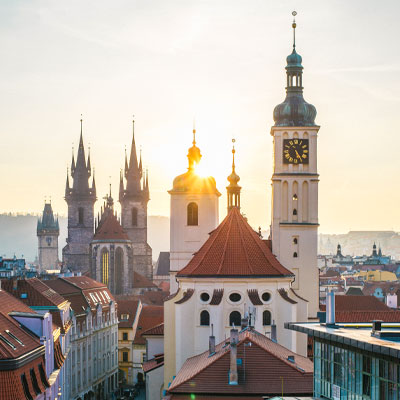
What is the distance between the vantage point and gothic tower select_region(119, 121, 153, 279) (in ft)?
485

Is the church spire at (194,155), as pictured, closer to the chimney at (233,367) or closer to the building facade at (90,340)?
the building facade at (90,340)

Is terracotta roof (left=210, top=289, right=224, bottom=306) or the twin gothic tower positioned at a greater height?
the twin gothic tower

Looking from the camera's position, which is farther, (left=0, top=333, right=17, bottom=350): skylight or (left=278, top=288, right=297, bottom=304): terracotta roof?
(left=278, top=288, right=297, bottom=304): terracotta roof

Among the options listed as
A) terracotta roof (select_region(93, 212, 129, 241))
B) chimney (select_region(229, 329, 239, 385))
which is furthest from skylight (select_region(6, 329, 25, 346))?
terracotta roof (select_region(93, 212, 129, 241))

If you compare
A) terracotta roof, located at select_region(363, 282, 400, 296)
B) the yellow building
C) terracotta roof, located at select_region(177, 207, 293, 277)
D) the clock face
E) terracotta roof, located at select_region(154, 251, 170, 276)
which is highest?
the clock face

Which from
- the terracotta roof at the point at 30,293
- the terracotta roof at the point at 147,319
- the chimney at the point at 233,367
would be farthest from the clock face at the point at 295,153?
the terracotta roof at the point at 147,319

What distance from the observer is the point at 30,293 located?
2327 inches

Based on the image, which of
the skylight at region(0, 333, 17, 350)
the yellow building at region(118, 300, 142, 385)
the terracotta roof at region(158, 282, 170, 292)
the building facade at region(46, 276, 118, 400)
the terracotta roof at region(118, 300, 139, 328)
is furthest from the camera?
the terracotta roof at region(158, 282, 170, 292)

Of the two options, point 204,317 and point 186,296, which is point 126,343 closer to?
point 186,296

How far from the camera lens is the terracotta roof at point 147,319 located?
92875 mm

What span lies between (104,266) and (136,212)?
20.2 m

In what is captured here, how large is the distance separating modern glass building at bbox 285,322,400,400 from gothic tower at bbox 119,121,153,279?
114338 millimetres

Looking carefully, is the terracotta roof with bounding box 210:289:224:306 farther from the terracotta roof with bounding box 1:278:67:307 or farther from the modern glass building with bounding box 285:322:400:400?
the modern glass building with bounding box 285:322:400:400

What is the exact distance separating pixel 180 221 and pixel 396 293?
6604 cm
